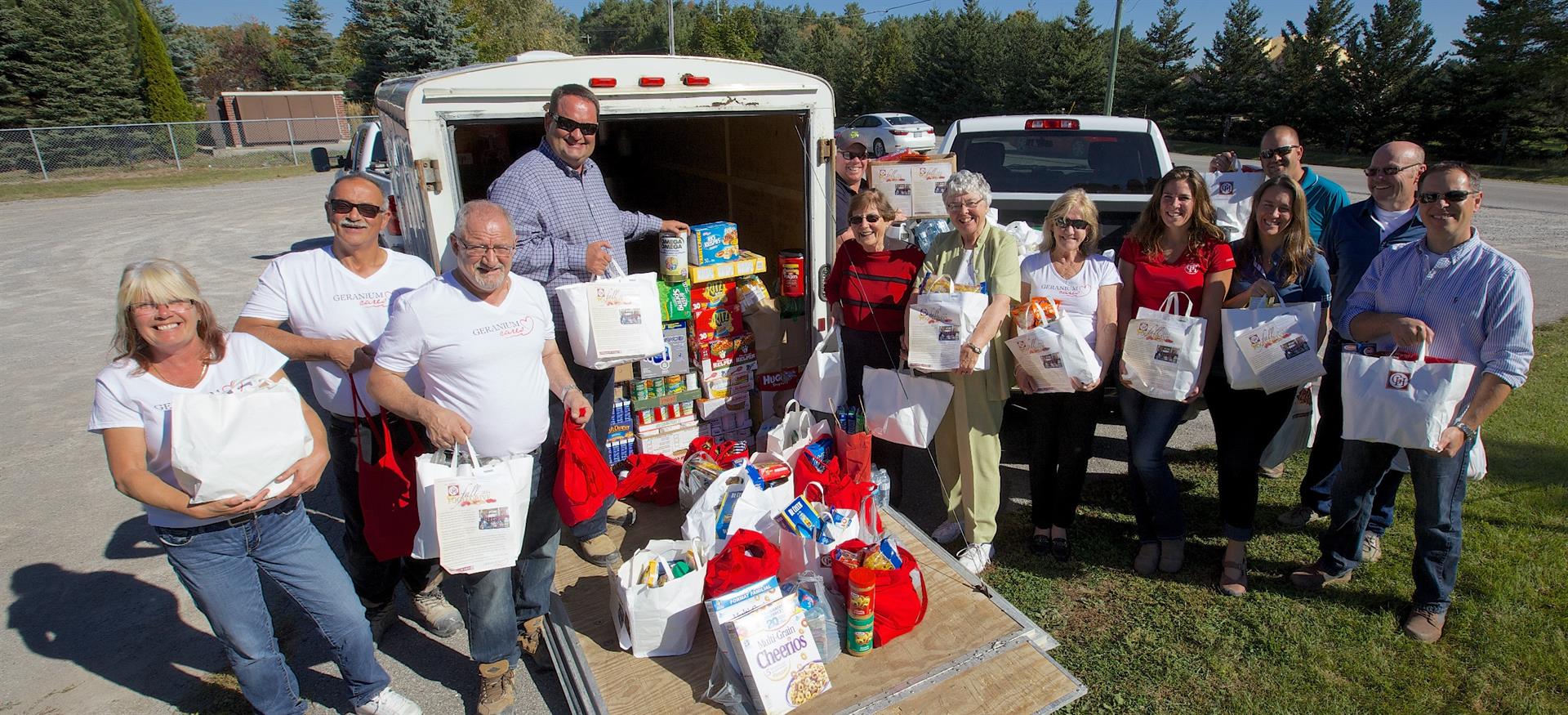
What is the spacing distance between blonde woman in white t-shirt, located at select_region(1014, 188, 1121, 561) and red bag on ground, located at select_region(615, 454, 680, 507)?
1959mm

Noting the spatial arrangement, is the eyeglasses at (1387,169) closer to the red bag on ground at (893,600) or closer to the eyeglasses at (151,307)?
the red bag on ground at (893,600)

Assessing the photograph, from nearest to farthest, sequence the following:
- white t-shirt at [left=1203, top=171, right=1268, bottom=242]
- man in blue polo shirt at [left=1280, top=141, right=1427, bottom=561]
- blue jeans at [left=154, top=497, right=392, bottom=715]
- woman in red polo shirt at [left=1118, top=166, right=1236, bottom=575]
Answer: blue jeans at [left=154, top=497, right=392, bottom=715] < woman in red polo shirt at [left=1118, top=166, right=1236, bottom=575] < man in blue polo shirt at [left=1280, top=141, right=1427, bottom=561] < white t-shirt at [left=1203, top=171, right=1268, bottom=242]

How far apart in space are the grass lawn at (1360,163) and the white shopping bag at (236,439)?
1983 centimetres

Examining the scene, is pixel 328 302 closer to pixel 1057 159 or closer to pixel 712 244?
pixel 712 244

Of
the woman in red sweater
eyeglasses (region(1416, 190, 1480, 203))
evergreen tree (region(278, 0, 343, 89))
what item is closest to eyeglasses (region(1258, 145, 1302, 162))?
eyeglasses (region(1416, 190, 1480, 203))

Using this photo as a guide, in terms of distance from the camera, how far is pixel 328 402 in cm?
303

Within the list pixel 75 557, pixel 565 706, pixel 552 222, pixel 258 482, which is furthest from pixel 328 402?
pixel 75 557

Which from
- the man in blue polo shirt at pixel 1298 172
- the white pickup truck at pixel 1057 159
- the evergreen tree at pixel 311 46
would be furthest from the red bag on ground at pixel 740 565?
the evergreen tree at pixel 311 46

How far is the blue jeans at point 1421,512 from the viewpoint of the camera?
305 centimetres

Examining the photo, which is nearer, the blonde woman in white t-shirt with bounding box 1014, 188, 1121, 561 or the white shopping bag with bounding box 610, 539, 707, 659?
the white shopping bag with bounding box 610, 539, 707, 659

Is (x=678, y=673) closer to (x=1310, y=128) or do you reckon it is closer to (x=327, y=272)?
(x=327, y=272)

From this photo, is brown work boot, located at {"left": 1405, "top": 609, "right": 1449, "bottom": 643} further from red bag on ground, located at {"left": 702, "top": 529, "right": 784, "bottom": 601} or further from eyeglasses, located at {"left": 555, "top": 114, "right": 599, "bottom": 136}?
eyeglasses, located at {"left": 555, "top": 114, "right": 599, "bottom": 136}

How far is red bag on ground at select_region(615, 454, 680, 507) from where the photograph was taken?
439cm

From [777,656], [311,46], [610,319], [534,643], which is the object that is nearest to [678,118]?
[610,319]
